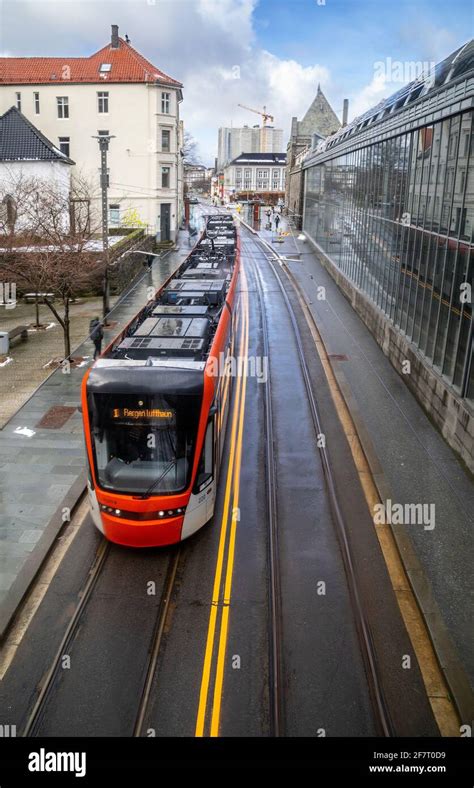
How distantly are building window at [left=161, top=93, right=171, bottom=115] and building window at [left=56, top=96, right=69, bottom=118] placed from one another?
767cm

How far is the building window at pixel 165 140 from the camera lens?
2036 inches

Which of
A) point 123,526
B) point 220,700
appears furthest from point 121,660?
point 123,526

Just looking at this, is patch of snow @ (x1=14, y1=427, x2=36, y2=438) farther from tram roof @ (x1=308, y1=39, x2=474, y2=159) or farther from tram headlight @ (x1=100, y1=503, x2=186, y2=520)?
tram roof @ (x1=308, y1=39, x2=474, y2=159)

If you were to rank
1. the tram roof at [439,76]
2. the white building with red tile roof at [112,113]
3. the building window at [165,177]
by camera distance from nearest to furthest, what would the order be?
the tram roof at [439,76]
the white building with red tile roof at [112,113]
the building window at [165,177]

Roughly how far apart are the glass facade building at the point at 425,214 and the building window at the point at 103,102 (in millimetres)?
27546

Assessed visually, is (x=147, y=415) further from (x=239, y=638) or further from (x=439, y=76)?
(x=439, y=76)

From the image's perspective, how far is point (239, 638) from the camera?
9.12m

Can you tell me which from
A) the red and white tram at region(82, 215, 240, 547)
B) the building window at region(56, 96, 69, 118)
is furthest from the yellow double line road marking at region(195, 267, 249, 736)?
the building window at region(56, 96, 69, 118)

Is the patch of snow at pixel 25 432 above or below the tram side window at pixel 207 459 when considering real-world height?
below

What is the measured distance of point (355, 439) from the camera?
15805 mm

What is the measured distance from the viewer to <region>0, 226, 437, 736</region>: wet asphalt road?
7801 mm

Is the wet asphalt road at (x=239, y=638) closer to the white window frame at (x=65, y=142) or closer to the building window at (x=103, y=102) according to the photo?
the white window frame at (x=65, y=142)

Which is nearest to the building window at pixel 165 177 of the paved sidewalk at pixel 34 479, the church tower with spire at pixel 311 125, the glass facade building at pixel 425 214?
the glass facade building at pixel 425 214
